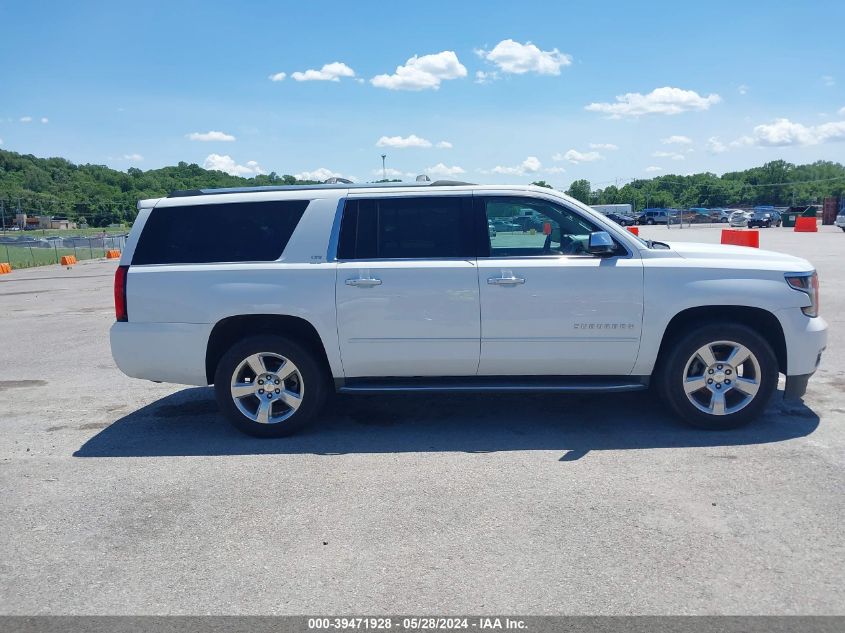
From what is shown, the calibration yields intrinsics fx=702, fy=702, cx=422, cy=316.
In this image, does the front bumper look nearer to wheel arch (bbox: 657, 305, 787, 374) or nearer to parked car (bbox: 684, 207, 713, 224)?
wheel arch (bbox: 657, 305, 787, 374)

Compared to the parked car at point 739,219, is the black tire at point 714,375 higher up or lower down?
lower down

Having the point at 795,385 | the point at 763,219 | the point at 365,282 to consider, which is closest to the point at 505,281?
the point at 365,282

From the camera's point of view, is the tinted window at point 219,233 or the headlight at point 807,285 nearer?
the headlight at point 807,285

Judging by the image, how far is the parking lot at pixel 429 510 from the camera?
3.34m

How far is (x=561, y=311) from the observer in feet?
17.7

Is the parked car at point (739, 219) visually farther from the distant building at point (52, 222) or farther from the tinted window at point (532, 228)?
the tinted window at point (532, 228)

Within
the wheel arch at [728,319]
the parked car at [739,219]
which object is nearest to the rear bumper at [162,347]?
the wheel arch at [728,319]

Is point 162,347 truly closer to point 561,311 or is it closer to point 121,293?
point 121,293

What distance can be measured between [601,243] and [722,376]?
144 cm

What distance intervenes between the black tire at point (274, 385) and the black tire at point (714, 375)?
275 cm

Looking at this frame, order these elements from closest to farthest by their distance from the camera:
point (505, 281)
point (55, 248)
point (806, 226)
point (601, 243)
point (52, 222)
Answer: point (601, 243) < point (505, 281) < point (55, 248) < point (806, 226) < point (52, 222)

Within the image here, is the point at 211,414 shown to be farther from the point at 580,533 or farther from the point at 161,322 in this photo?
the point at 580,533

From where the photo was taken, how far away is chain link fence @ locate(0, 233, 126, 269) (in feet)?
104

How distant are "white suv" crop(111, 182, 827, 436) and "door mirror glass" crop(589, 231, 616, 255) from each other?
0.02 meters
